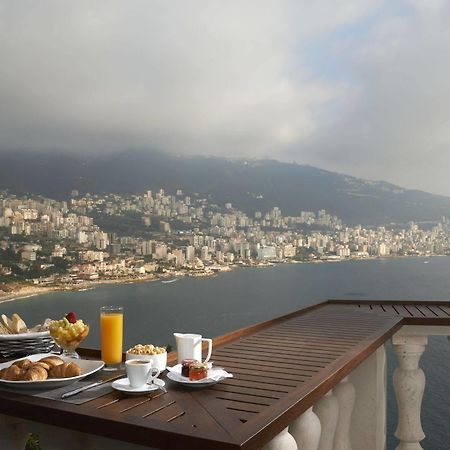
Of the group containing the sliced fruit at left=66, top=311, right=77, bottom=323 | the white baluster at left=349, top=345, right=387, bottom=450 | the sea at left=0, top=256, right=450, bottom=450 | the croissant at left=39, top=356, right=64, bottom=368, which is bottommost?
the sea at left=0, top=256, right=450, bottom=450

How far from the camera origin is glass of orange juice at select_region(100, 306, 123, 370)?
5.83 feet

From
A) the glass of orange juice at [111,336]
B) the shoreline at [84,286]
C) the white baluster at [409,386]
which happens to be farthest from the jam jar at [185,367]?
the shoreline at [84,286]

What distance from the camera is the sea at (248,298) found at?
40469mm

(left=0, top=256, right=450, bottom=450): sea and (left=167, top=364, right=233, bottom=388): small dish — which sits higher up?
(left=167, top=364, right=233, bottom=388): small dish

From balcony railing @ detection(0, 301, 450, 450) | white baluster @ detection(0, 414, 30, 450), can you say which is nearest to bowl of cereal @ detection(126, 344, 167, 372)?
balcony railing @ detection(0, 301, 450, 450)

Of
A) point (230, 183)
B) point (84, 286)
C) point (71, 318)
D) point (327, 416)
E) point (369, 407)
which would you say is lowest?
point (84, 286)

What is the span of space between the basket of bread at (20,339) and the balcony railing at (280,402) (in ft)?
0.90

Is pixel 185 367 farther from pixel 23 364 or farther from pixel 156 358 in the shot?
pixel 23 364

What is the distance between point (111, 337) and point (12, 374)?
39 cm

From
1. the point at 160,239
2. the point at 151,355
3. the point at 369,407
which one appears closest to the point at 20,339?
the point at 151,355

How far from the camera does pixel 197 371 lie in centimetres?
151

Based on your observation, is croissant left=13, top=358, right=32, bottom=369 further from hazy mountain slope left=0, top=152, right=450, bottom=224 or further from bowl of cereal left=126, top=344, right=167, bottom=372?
hazy mountain slope left=0, top=152, right=450, bottom=224

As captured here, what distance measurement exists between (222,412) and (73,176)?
252 feet

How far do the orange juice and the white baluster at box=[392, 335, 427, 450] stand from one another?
167 cm
